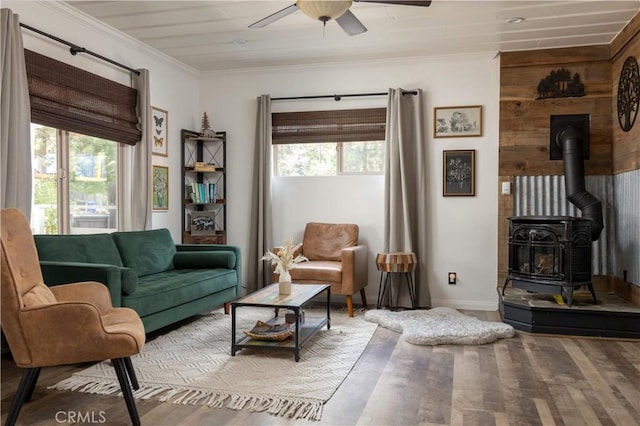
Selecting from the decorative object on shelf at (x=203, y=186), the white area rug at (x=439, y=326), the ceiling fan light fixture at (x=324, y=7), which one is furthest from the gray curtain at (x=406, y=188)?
the ceiling fan light fixture at (x=324, y=7)

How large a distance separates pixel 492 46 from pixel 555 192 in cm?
160

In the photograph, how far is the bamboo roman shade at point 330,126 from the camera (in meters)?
5.55

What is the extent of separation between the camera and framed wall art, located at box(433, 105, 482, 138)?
5.31 meters

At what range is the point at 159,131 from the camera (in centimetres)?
536

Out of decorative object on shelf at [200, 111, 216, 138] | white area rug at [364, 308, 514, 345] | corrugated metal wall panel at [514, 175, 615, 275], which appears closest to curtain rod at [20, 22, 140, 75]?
decorative object on shelf at [200, 111, 216, 138]

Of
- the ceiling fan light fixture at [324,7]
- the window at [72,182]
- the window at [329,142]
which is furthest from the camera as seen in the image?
the window at [329,142]

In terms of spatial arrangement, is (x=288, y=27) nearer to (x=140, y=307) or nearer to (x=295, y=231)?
(x=295, y=231)

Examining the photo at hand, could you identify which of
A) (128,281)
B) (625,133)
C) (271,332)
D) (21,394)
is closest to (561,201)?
(625,133)

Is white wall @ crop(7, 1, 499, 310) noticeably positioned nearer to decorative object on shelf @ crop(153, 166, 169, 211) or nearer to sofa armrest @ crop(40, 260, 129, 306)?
decorative object on shelf @ crop(153, 166, 169, 211)

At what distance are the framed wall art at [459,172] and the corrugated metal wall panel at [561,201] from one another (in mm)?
453

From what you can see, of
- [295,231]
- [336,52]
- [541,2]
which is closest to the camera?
[541,2]

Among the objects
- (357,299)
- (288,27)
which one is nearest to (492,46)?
(288,27)

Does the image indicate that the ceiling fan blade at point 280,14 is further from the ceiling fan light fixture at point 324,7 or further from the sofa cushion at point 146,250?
the sofa cushion at point 146,250

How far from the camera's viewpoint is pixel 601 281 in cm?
497
